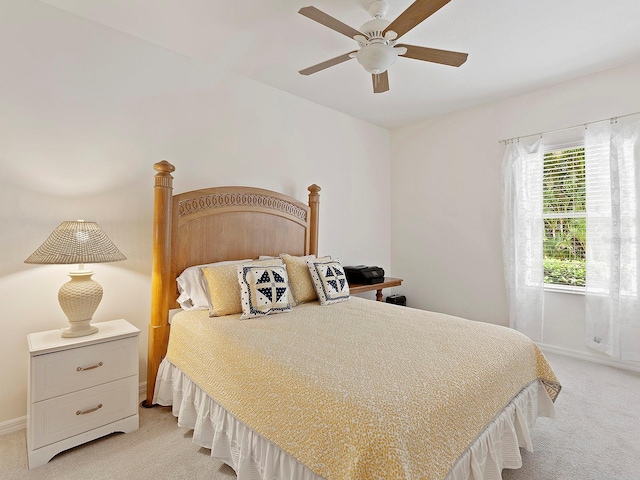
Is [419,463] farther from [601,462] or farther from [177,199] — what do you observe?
[177,199]

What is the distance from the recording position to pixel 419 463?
1.02m

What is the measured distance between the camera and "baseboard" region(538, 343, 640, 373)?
2869 millimetres

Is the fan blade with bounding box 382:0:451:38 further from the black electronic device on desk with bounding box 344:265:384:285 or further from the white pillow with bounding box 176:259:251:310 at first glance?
the black electronic device on desk with bounding box 344:265:384:285

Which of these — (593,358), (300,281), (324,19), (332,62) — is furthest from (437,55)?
(593,358)

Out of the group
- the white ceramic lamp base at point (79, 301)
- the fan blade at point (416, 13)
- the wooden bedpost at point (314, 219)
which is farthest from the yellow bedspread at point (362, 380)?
the fan blade at point (416, 13)

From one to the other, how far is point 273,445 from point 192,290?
1.35m

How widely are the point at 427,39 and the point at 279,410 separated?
263 cm

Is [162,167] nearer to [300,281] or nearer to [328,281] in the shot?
[300,281]

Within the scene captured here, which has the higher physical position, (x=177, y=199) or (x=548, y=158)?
(x=548, y=158)

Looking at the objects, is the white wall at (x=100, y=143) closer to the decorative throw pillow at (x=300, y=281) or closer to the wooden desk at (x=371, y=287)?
the decorative throw pillow at (x=300, y=281)

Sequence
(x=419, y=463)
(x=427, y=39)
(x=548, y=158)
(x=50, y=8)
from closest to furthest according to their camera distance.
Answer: (x=419, y=463), (x=50, y=8), (x=427, y=39), (x=548, y=158)

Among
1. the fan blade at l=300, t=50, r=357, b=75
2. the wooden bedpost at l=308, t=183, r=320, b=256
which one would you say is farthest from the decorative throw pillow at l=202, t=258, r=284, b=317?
the fan blade at l=300, t=50, r=357, b=75

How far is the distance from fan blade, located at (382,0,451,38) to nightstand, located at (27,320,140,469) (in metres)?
2.39

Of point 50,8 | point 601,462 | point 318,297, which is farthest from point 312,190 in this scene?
point 601,462
